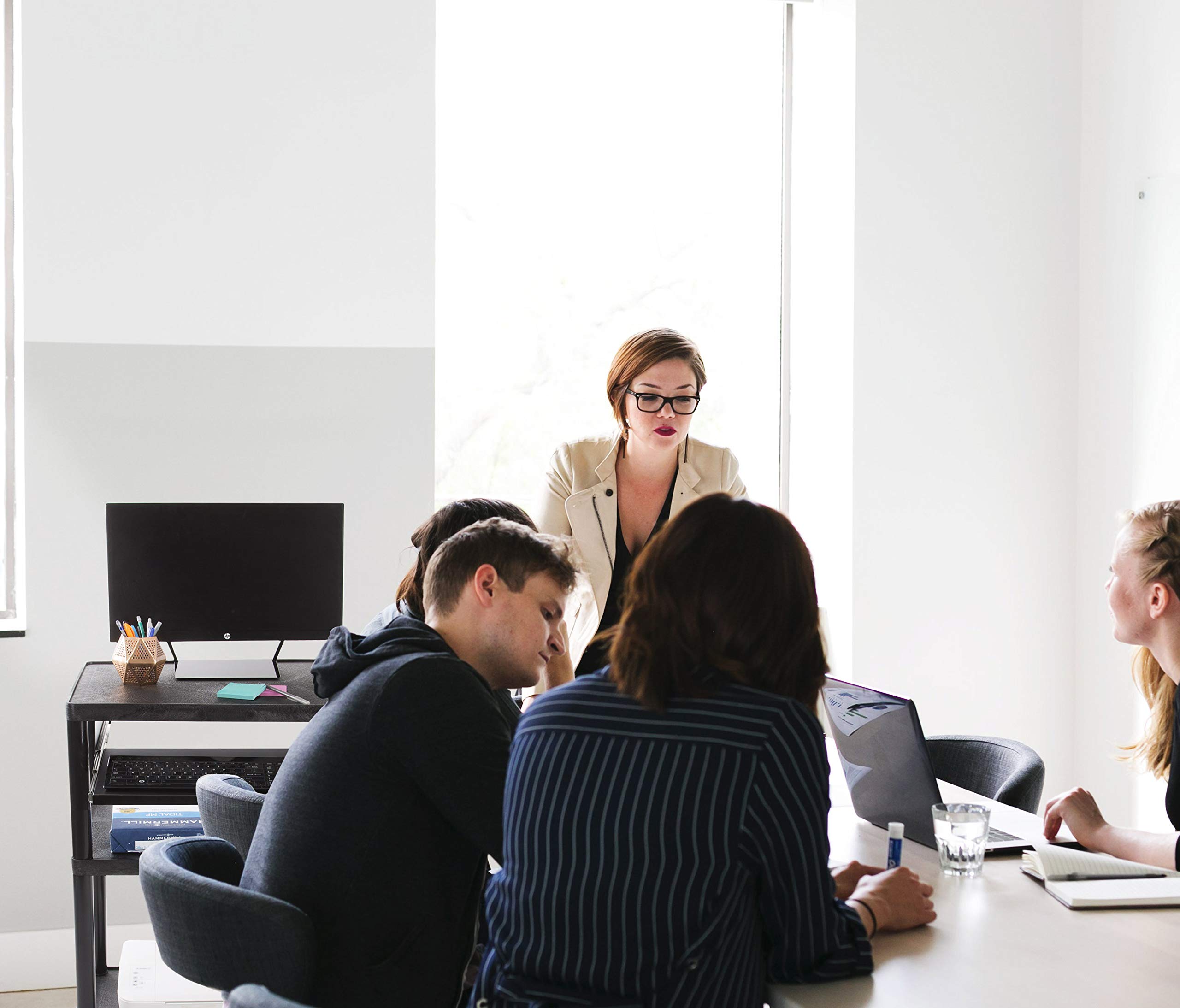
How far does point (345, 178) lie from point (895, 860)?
8.86 feet

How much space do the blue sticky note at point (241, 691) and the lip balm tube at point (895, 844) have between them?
1.72 meters

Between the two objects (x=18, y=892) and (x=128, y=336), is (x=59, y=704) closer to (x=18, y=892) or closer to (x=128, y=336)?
(x=18, y=892)

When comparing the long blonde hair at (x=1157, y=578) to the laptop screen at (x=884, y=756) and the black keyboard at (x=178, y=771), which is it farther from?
the black keyboard at (x=178, y=771)

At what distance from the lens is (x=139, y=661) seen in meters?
3.15

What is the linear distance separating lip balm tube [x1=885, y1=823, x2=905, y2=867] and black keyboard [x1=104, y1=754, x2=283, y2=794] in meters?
1.70

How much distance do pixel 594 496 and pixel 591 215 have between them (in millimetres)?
1399

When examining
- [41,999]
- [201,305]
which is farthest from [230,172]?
[41,999]

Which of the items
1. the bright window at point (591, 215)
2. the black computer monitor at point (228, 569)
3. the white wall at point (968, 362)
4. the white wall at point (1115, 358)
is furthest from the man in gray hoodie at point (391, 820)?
the white wall at point (1115, 358)

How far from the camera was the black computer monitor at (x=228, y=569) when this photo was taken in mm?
3307

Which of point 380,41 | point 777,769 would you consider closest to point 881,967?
point 777,769

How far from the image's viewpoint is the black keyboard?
309 centimetres

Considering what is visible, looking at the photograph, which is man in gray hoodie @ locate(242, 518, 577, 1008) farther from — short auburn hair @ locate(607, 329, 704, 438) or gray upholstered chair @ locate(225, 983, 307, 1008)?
short auburn hair @ locate(607, 329, 704, 438)

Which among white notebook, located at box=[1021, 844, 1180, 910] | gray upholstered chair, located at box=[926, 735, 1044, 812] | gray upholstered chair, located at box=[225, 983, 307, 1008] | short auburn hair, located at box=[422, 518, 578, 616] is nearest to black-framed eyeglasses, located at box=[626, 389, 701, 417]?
gray upholstered chair, located at box=[926, 735, 1044, 812]

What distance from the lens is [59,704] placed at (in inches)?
143
